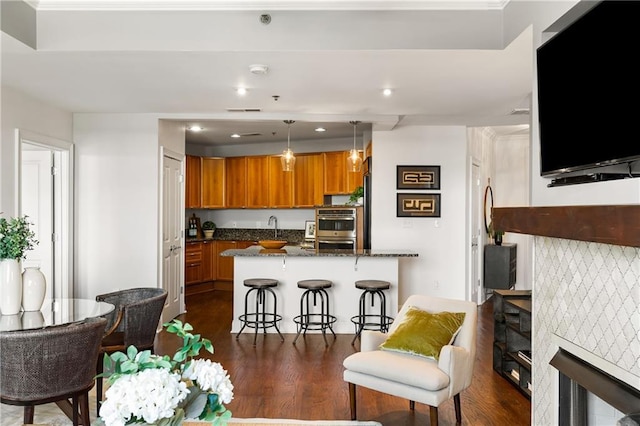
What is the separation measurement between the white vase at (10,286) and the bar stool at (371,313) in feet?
10.3

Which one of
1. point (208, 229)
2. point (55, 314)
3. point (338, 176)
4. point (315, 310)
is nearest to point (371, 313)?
point (315, 310)

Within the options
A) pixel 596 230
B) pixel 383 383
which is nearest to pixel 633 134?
pixel 596 230

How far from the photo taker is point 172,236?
6.09 meters

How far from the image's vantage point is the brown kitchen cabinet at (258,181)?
8.55 meters

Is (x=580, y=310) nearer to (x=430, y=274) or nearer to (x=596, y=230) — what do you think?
(x=596, y=230)

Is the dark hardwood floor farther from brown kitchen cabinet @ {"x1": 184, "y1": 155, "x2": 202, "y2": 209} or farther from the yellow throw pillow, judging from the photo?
brown kitchen cabinet @ {"x1": 184, "y1": 155, "x2": 202, "y2": 209}

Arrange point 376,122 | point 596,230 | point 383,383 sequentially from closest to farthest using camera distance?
point 596,230 < point 383,383 < point 376,122

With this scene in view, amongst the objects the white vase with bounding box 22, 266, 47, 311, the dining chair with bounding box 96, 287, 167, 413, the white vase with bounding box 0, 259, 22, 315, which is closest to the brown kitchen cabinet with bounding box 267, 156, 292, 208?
the dining chair with bounding box 96, 287, 167, 413

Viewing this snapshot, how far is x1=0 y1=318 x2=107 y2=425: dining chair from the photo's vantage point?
7.90 ft

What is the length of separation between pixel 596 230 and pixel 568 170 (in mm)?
569

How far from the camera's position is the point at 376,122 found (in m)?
5.77

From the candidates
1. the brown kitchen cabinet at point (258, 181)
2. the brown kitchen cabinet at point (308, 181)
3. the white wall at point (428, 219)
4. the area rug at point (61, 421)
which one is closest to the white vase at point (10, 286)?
the area rug at point (61, 421)

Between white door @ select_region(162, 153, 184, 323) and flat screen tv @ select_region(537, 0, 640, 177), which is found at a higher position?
flat screen tv @ select_region(537, 0, 640, 177)

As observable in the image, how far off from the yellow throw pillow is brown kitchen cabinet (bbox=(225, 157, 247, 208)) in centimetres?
585
